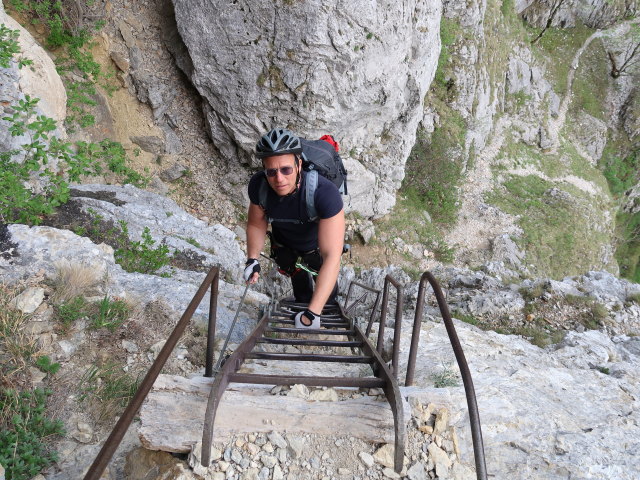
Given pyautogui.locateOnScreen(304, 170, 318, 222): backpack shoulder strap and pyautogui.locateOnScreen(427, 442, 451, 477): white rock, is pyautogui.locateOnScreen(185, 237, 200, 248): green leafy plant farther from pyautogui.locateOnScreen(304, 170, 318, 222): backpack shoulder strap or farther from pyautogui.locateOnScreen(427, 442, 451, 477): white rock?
pyautogui.locateOnScreen(427, 442, 451, 477): white rock

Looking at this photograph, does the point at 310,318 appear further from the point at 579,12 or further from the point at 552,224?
the point at 579,12

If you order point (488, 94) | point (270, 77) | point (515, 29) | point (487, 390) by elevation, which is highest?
point (515, 29)

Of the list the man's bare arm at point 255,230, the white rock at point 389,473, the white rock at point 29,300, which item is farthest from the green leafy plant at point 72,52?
the white rock at point 389,473

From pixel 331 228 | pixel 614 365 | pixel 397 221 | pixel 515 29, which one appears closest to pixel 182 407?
pixel 331 228

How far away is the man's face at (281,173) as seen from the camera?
3.16 meters

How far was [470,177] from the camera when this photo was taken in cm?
1973

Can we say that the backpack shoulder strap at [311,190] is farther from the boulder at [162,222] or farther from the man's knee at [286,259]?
the boulder at [162,222]

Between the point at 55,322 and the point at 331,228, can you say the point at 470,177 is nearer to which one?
the point at 331,228

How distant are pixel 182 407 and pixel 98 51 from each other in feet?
39.4

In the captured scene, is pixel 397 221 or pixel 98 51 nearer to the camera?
pixel 98 51

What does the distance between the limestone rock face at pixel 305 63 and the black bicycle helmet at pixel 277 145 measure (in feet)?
28.5

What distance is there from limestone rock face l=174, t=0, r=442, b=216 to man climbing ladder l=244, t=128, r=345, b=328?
861cm

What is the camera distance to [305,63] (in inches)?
426

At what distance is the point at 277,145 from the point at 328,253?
3.49ft
